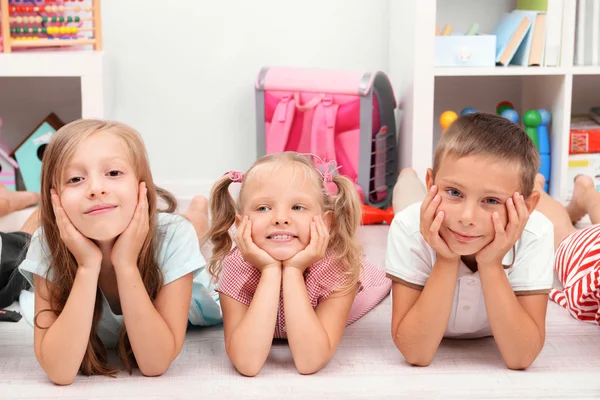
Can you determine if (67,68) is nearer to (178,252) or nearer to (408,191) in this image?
(408,191)

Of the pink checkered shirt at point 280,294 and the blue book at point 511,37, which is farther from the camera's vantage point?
the blue book at point 511,37

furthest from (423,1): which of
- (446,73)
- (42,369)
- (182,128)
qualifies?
(42,369)

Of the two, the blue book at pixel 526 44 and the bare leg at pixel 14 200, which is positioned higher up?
the blue book at pixel 526 44

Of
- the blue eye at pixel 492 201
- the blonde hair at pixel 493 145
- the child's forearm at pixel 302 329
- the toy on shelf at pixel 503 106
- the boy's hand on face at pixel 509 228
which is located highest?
the blonde hair at pixel 493 145

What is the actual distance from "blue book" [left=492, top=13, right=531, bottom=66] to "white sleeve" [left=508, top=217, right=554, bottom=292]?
1.11 m

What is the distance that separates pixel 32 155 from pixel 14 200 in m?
0.31

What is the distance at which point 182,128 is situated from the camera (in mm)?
2551

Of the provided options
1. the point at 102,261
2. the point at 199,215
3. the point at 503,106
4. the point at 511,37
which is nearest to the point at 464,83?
the point at 503,106

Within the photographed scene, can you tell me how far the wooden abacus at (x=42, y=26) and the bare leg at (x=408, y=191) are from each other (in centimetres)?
89

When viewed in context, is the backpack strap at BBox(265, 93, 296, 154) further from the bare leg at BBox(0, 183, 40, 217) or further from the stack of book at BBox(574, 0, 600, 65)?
the stack of book at BBox(574, 0, 600, 65)

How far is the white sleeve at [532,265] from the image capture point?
120cm

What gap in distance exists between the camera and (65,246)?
3.82 feet

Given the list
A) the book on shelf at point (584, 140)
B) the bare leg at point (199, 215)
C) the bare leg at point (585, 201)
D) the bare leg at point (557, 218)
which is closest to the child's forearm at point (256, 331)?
the bare leg at point (199, 215)

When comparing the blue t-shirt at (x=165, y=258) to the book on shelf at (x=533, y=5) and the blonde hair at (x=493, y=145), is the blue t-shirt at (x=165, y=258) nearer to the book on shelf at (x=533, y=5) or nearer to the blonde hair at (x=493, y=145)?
the blonde hair at (x=493, y=145)
